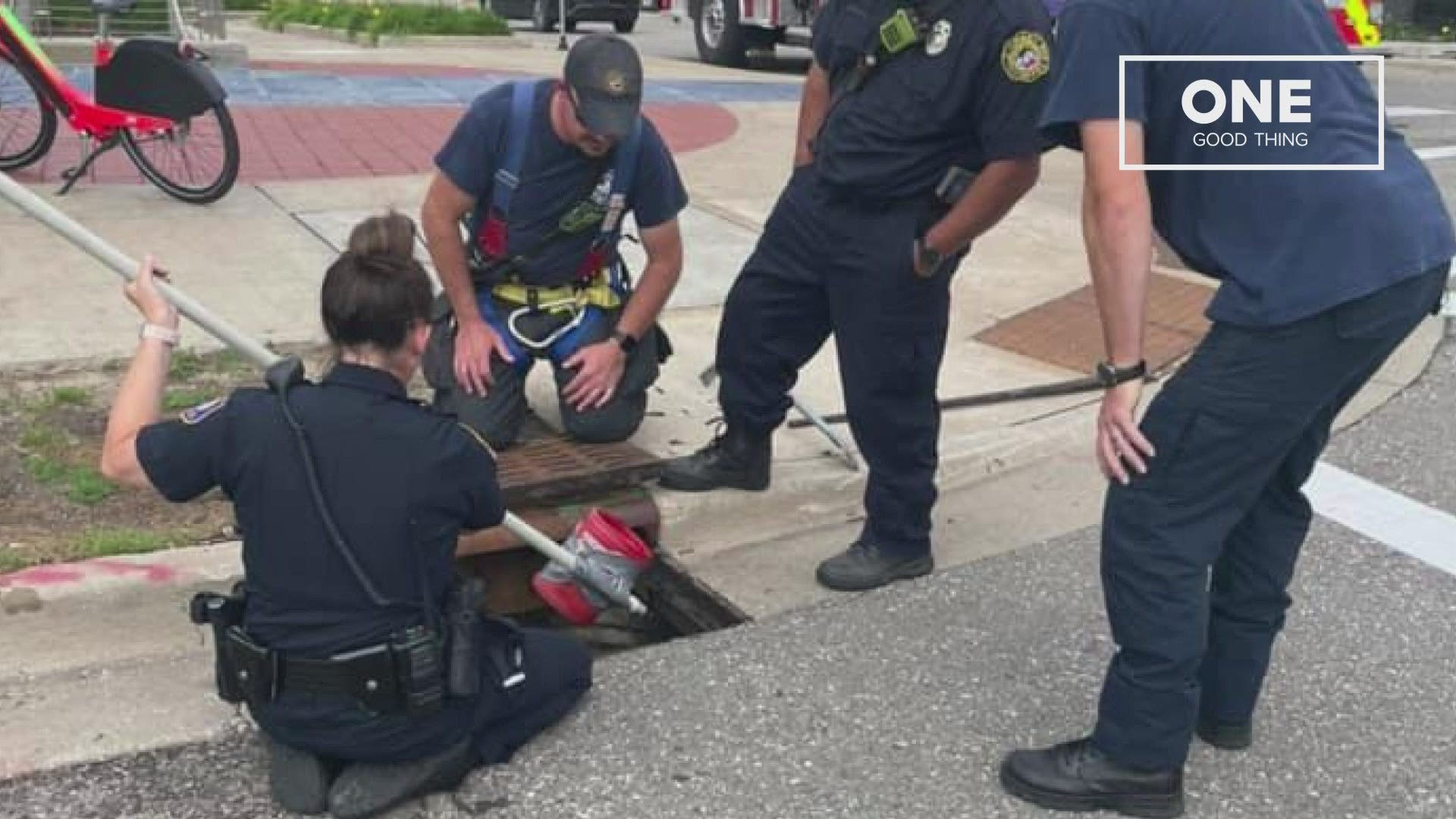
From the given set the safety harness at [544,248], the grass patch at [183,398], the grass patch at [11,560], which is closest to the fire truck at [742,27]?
the safety harness at [544,248]

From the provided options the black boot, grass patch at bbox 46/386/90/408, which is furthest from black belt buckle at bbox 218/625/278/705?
grass patch at bbox 46/386/90/408

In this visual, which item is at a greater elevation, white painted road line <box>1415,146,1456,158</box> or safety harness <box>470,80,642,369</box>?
safety harness <box>470,80,642,369</box>

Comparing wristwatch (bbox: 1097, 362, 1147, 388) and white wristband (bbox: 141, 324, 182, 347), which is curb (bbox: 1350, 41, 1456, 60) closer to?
wristwatch (bbox: 1097, 362, 1147, 388)

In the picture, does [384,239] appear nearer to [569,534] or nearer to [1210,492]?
[569,534]

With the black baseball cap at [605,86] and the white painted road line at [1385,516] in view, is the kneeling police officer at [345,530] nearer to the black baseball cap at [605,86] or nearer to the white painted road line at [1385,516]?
the black baseball cap at [605,86]

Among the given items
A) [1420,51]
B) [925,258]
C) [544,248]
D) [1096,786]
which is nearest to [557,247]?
[544,248]

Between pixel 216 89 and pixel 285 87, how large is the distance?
15.6 ft

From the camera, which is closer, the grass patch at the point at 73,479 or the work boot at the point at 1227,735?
the work boot at the point at 1227,735

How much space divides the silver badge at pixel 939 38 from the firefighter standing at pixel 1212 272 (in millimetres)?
940

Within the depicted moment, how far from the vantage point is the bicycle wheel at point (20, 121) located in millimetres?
7719

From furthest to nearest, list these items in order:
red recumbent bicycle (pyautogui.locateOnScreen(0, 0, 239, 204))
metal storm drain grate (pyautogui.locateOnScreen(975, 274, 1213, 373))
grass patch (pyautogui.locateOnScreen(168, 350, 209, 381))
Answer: red recumbent bicycle (pyautogui.locateOnScreen(0, 0, 239, 204))
metal storm drain grate (pyautogui.locateOnScreen(975, 274, 1213, 373))
grass patch (pyautogui.locateOnScreen(168, 350, 209, 381))

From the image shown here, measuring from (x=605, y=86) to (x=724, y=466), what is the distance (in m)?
1.14

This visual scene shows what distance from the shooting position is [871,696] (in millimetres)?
3346

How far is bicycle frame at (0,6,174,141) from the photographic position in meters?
7.35
